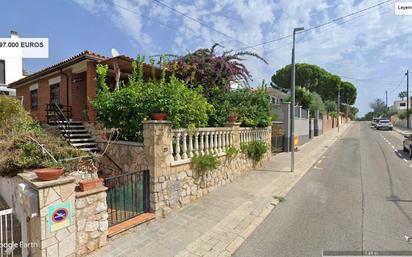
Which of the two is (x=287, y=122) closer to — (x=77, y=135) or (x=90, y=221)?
(x=77, y=135)

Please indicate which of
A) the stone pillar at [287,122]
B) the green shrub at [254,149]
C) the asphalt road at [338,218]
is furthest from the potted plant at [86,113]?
the stone pillar at [287,122]

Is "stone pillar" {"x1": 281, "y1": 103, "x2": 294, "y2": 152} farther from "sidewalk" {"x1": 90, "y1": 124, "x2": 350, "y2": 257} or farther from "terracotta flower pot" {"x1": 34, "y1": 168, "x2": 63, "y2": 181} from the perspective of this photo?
"terracotta flower pot" {"x1": 34, "y1": 168, "x2": 63, "y2": 181}

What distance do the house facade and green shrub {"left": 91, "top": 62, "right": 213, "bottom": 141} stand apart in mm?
2505

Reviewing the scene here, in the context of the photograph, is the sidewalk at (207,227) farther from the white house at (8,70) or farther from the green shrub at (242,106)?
the white house at (8,70)

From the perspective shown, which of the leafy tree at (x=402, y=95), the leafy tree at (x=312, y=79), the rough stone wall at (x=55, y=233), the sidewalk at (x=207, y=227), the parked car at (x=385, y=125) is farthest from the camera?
the leafy tree at (x=402, y=95)

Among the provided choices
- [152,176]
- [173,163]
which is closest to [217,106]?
[173,163]

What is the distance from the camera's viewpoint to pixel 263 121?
10.7m

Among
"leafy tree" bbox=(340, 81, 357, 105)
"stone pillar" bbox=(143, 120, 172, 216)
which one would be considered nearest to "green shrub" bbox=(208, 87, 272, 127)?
"stone pillar" bbox=(143, 120, 172, 216)

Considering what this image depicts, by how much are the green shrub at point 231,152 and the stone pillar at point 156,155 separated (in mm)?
2857

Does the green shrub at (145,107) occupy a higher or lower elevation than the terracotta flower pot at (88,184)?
higher

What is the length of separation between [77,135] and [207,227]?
20.3ft

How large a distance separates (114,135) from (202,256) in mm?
4504

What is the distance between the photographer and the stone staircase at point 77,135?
8.05 meters

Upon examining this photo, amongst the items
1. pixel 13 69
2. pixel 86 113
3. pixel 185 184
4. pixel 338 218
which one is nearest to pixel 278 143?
A: pixel 338 218
